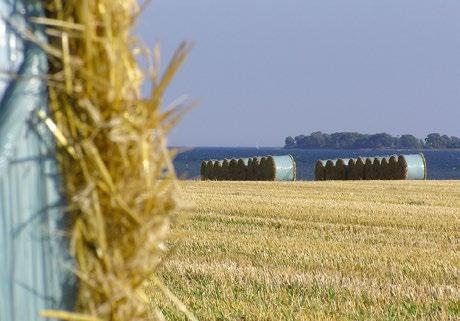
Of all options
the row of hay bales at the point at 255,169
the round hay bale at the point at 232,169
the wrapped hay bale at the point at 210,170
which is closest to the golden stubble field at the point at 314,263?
the row of hay bales at the point at 255,169

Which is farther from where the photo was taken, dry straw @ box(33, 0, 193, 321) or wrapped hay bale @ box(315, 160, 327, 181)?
wrapped hay bale @ box(315, 160, 327, 181)

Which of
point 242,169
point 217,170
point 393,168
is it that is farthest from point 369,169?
point 217,170

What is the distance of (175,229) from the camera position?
361 inches

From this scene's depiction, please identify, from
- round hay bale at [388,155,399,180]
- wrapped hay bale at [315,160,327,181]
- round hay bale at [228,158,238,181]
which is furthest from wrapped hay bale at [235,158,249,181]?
round hay bale at [388,155,399,180]

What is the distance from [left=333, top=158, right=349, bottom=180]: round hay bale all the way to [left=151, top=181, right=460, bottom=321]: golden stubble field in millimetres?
15342

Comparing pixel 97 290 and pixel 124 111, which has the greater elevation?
pixel 124 111

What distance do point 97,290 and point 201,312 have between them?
2907mm

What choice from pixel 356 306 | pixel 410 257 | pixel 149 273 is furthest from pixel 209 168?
pixel 149 273

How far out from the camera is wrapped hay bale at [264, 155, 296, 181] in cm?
2538

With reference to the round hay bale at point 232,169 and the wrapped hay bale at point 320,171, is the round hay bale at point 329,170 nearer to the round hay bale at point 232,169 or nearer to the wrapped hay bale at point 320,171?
the wrapped hay bale at point 320,171

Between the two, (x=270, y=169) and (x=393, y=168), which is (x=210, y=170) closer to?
(x=270, y=169)

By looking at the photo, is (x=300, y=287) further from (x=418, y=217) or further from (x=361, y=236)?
(x=418, y=217)

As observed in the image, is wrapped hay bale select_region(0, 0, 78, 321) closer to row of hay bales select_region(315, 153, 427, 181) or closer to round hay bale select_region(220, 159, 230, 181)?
row of hay bales select_region(315, 153, 427, 181)

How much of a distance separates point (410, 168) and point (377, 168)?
118 cm
